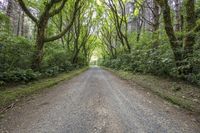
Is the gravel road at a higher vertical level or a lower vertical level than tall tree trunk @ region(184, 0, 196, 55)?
lower

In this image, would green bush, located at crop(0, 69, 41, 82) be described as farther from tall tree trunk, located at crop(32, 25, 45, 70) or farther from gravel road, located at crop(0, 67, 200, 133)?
gravel road, located at crop(0, 67, 200, 133)

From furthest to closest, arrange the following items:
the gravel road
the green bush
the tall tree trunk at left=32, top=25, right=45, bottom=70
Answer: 1. the tall tree trunk at left=32, top=25, right=45, bottom=70
2. the green bush
3. the gravel road

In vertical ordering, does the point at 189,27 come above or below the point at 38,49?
above

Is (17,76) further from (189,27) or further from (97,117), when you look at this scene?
(189,27)

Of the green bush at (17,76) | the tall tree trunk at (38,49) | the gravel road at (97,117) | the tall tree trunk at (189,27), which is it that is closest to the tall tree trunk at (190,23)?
the tall tree trunk at (189,27)

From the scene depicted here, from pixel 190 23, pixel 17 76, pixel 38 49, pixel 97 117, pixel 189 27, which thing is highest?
pixel 190 23

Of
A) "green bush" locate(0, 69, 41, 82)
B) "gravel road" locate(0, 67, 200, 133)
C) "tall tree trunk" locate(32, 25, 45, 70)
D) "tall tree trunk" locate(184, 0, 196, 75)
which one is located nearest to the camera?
"gravel road" locate(0, 67, 200, 133)

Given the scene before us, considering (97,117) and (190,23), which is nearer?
(97,117)

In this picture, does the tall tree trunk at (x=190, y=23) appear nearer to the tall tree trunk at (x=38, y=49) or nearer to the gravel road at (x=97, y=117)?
the gravel road at (x=97, y=117)

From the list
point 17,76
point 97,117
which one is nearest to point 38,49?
point 17,76

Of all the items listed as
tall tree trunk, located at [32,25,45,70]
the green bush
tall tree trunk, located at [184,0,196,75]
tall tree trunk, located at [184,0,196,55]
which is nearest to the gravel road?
the green bush

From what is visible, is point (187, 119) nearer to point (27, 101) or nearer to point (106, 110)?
point (106, 110)

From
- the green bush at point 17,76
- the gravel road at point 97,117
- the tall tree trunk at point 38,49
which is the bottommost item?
the gravel road at point 97,117

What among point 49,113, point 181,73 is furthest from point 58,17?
point 49,113
